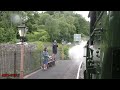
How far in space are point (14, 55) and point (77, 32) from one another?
7972 mm

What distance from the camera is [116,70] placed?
7.46ft

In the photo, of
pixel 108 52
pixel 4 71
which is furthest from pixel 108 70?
pixel 4 71

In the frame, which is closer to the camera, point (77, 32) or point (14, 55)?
point (77, 32)

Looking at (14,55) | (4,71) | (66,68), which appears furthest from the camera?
(66,68)

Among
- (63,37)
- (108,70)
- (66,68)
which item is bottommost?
(66,68)

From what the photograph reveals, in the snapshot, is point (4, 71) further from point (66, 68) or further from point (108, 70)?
point (108, 70)

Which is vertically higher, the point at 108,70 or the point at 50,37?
the point at 50,37

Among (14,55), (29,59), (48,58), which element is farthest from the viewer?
(29,59)

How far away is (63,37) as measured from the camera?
471 cm
